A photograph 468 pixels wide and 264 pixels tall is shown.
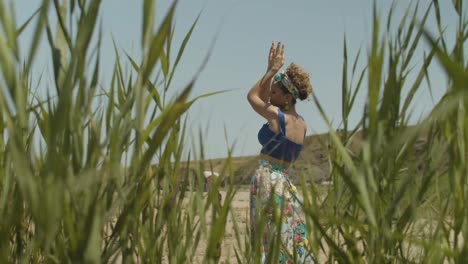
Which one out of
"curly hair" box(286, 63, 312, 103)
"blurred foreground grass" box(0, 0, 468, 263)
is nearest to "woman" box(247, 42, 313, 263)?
"curly hair" box(286, 63, 312, 103)

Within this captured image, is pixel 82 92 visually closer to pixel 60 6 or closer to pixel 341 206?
pixel 60 6

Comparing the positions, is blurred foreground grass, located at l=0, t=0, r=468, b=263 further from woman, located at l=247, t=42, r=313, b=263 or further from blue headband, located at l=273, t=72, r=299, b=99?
blue headband, located at l=273, t=72, r=299, b=99

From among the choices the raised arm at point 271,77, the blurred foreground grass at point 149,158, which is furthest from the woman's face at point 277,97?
the blurred foreground grass at point 149,158

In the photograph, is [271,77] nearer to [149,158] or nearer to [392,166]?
[392,166]

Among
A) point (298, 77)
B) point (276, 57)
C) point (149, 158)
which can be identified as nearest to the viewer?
point (149, 158)

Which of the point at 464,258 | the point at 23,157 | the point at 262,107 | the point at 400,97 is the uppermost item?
the point at 262,107

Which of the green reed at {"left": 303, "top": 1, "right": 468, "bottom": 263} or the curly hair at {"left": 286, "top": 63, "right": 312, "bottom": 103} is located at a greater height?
the curly hair at {"left": 286, "top": 63, "right": 312, "bottom": 103}

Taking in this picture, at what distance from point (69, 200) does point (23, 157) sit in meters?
0.16

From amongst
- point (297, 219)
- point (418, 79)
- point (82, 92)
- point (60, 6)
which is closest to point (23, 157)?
point (82, 92)

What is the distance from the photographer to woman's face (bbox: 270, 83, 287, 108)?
8.59ft

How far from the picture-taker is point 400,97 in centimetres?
92

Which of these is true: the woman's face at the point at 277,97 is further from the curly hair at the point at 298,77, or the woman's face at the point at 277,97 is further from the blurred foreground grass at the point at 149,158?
the blurred foreground grass at the point at 149,158

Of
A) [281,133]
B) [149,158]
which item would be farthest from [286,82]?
[149,158]

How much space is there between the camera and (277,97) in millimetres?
2623
